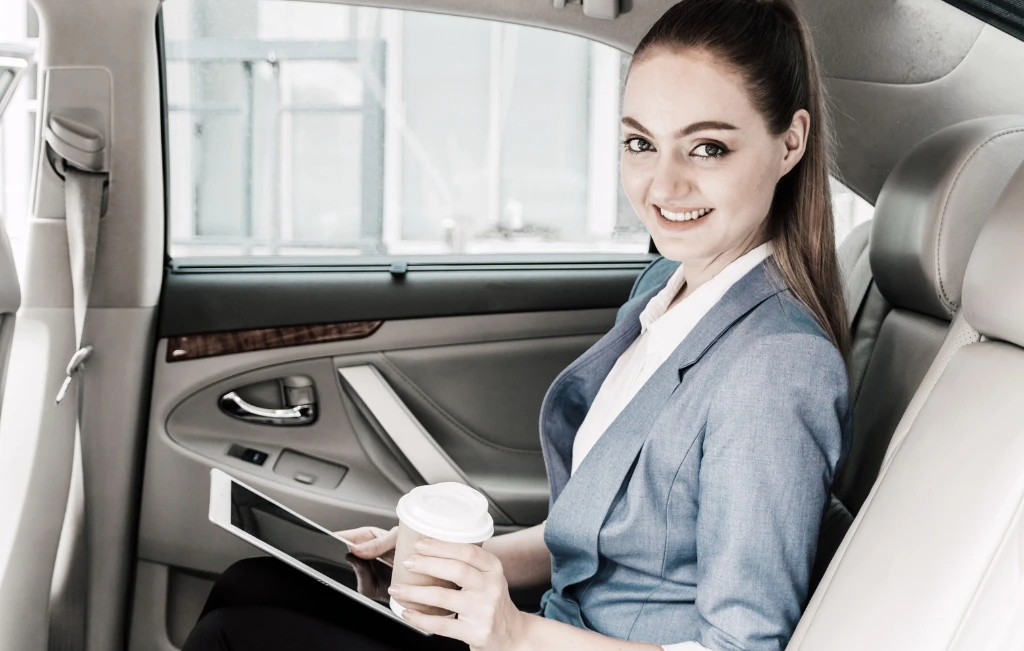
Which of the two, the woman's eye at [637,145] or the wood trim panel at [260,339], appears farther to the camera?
the wood trim panel at [260,339]

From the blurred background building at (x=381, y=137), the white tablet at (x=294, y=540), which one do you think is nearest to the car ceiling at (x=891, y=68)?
the blurred background building at (x=381, y=137)

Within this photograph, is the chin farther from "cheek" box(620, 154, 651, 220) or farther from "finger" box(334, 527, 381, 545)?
"finger" box(334, 527, 381, 545)

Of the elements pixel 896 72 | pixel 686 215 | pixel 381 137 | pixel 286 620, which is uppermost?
pixel 896 72

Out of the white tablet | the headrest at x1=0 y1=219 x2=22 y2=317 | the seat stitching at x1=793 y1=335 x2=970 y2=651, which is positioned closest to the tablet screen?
the white tablet

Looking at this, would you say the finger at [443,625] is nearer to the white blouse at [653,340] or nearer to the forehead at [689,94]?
the white blouse at [653,340]

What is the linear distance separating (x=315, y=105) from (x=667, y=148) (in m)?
1.53

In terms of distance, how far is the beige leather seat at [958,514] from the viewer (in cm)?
87

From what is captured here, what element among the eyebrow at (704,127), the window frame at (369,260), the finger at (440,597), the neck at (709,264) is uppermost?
the eyebrow at (704,127)

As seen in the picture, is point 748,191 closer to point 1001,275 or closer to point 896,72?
point 1001,275

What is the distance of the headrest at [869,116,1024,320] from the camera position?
4.17ft

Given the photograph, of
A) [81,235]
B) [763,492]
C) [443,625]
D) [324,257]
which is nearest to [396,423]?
[324,257]

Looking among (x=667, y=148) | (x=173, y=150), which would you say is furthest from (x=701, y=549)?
(x=173, y=150)

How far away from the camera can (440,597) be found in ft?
3.33

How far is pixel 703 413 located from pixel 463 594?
327 mm
